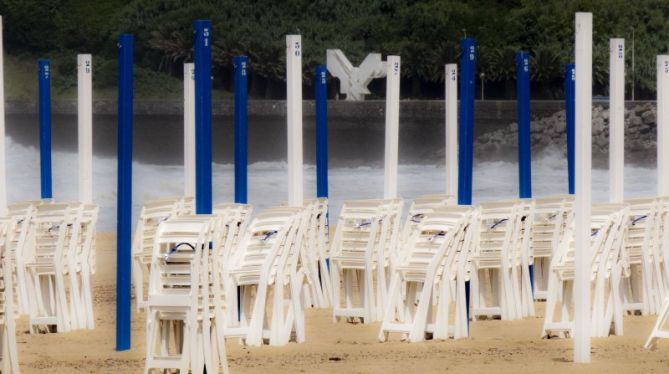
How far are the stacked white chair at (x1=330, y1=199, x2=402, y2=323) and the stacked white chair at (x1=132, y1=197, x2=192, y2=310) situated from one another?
1448mm

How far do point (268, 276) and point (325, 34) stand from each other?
1221 inches

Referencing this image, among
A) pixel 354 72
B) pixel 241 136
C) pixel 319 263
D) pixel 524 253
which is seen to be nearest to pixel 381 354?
pixel 524 253

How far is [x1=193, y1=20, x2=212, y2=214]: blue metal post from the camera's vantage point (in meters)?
9.88

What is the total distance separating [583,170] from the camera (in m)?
10.3

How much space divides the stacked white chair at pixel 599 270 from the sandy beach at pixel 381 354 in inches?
6.0

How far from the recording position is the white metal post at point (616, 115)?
1238 cm

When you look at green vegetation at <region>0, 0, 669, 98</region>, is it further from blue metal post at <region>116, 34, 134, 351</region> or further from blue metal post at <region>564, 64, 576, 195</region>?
blue metal post at <region>116, 34, 134, 351</region>

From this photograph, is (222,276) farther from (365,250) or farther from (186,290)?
(365,250)

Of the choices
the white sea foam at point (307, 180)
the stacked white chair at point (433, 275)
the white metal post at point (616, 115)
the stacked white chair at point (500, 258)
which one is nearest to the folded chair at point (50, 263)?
the stacked white chair at point (433, 275)

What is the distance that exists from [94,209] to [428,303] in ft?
9.05

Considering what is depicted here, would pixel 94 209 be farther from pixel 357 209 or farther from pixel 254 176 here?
pixel 254 176

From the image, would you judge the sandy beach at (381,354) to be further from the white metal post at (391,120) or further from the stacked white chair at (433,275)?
the white metal post at (391,120)

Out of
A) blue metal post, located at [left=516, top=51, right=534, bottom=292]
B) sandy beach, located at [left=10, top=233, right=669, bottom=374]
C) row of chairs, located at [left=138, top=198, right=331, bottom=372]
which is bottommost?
sandy beach, located at [left=10, top=233, right=669, bottom=374]

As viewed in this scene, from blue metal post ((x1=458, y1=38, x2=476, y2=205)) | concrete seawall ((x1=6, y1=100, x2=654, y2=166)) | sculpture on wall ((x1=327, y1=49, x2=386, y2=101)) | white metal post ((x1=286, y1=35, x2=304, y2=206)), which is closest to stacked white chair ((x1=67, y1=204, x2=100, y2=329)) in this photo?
white metal post ((x1=286, y1=35, x2=304, y2=206))
